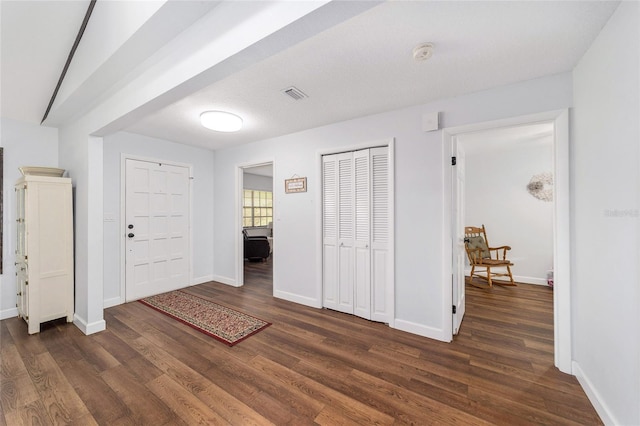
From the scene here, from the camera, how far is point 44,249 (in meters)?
2.69

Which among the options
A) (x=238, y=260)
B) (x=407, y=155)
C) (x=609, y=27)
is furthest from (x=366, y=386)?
(x=238, y=260)

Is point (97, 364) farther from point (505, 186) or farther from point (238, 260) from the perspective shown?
point (505, 186)

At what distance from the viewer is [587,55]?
1706 mm

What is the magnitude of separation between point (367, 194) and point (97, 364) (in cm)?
300

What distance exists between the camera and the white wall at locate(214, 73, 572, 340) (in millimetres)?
2229

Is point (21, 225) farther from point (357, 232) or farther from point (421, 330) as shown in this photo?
point (421, 330)

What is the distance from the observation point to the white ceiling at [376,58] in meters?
1.42

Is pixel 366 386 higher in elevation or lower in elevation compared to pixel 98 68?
lower

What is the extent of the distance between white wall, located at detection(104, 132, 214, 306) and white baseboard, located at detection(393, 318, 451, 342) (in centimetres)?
344

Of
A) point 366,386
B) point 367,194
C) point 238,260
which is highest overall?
point 367,194

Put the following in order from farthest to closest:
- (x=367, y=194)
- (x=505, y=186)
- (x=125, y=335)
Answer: (x=505, y=186), (x=367, y=194), (x=125, y=335)

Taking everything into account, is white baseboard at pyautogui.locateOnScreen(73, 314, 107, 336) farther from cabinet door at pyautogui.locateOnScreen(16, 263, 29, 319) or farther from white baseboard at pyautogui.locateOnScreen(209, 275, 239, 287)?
white baseboard at pyautogui.locateOnScreen(209, 275, 239, 287)

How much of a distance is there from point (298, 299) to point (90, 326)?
2297 mm

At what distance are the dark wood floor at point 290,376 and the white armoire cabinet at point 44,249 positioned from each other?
0.25 metres
